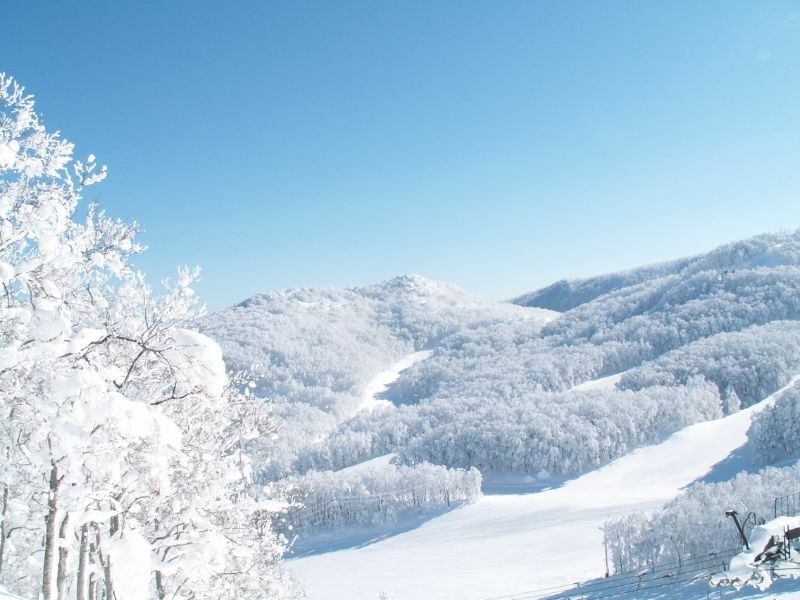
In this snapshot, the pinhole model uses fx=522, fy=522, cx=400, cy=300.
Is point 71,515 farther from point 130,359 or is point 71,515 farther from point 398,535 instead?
point 398,535

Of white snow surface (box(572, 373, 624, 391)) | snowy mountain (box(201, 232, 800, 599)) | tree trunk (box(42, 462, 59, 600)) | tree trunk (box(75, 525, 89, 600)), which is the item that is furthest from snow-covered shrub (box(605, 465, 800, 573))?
Result: white snow surface (box(572, 373, 624, 391))

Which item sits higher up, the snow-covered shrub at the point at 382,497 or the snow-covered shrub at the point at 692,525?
the snow-covered shrub at the point at 382,497

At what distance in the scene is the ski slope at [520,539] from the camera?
2271 inches

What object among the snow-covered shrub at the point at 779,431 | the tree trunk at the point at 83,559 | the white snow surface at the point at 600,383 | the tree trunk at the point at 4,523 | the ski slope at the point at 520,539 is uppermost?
the white snow surface at the point at 600,383

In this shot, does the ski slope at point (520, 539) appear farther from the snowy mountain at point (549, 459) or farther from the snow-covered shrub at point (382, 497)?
the snow-covered shrub at point (382, 497)

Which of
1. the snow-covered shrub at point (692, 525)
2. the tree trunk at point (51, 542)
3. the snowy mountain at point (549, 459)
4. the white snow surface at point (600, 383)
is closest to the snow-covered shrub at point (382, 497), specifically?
the snowy mountain at point (549, 459)

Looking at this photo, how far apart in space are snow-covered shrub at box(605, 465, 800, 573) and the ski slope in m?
4.88

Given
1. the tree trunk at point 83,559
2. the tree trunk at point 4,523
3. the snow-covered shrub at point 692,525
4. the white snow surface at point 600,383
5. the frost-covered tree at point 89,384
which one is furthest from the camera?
the white snow surface at point 600,383

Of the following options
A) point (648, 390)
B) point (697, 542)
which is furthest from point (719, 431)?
point (697, 542)

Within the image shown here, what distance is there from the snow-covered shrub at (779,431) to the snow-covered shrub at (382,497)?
139ft

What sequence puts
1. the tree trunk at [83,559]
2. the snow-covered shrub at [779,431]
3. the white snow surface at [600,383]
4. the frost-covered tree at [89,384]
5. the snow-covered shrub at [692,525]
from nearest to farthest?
the frost-covered tree at [89,384] → the tree trunk at [83,559] → the snow-covered shrub at [692,525] → the snow-covered shrub at [779,431] → the white snow surface at [600,383]

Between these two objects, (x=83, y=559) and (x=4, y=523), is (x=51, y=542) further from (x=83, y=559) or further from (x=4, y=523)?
(x=4, y=523)

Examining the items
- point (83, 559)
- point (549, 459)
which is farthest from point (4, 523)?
point (549, 459)

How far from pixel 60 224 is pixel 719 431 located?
375 feet
